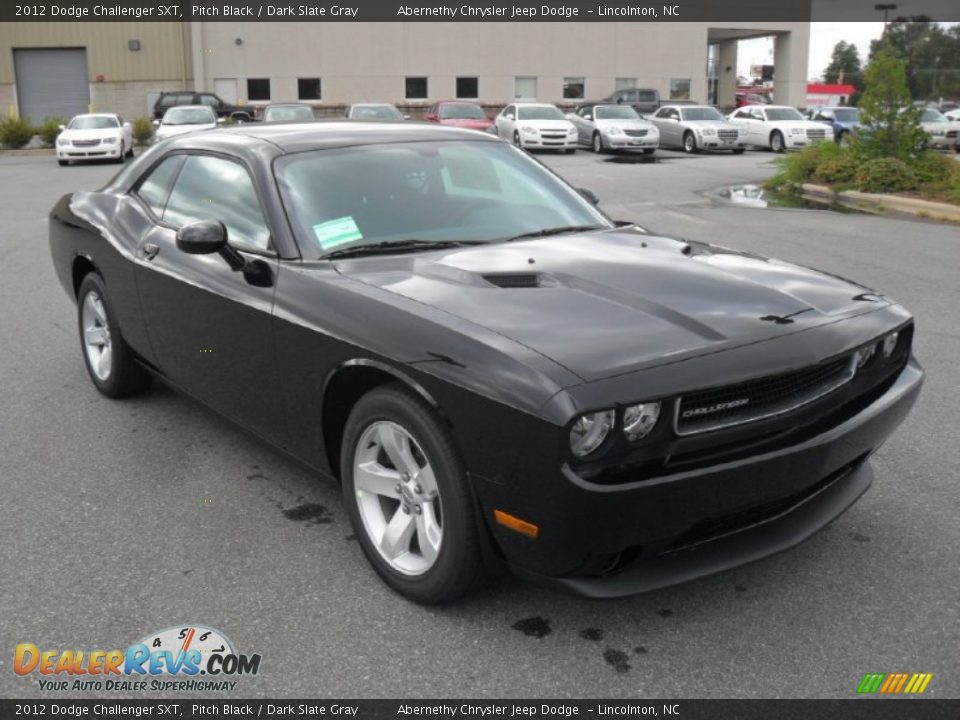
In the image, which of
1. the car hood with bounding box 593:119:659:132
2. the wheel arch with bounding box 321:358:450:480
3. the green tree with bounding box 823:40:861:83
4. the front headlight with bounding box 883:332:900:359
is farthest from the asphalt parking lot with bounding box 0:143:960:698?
the green tree with bounding box 823:40:861:83

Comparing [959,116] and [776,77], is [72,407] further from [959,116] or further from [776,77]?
[776,77]

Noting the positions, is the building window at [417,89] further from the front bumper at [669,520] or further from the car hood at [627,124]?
the front bumper at [669,520]

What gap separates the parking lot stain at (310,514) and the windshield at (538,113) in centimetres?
2660

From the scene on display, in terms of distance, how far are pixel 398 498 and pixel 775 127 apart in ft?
92.3

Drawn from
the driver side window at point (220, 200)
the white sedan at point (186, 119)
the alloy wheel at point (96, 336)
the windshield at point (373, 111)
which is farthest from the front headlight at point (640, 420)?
the windshield at point (373, 111)

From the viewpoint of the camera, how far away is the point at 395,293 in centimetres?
340

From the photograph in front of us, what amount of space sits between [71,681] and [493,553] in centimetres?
128

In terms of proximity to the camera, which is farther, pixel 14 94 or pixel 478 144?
pixel 14 94

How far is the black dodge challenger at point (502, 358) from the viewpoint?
2.78 m

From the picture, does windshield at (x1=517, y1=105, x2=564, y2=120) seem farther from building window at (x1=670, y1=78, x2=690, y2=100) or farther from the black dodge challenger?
the black dodge challenger

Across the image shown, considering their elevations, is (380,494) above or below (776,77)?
below

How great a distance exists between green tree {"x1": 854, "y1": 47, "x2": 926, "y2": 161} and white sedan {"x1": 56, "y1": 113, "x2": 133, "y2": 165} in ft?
60.3

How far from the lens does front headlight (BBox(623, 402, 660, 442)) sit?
9.14ft

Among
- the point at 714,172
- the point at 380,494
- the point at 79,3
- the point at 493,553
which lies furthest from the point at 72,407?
the point at 79,3
